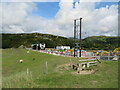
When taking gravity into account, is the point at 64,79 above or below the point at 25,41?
below

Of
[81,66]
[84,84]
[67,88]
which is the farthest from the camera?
[81,66]

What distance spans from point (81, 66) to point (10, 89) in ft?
27.6

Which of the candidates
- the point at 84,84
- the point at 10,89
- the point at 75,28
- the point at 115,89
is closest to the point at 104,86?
the point at 115,89

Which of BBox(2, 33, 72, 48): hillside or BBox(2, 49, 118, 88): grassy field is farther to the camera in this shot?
BBox(2, 33, 72, 48): hillside

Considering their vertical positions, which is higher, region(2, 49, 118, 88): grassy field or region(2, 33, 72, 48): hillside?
region(2, 33, 72, 48): hillside

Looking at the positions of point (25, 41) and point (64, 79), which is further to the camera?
point (25, 41)

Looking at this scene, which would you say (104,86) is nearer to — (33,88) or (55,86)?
(55,86)

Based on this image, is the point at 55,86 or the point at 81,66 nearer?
the point at 55,86

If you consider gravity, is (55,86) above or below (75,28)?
below

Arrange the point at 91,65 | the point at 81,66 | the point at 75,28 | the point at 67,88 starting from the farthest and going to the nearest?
1. the point at 75,28
2. the point at 91,65
3. the point at 81,66
4. the point at 67,88

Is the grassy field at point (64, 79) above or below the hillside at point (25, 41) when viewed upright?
below

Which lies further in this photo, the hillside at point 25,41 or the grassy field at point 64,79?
the hillside at point 25,41

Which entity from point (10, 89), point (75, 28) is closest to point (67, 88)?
point (10, 89)

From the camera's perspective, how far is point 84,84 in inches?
368
